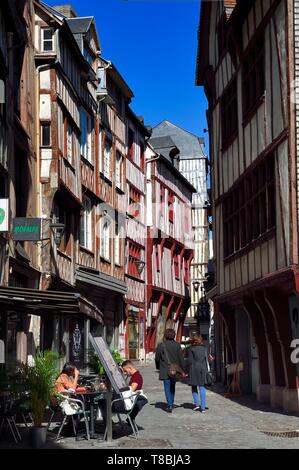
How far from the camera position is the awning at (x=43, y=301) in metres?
11.2

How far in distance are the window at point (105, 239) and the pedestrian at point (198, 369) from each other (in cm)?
1299

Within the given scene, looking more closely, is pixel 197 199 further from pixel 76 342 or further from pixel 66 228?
pixel 66 228

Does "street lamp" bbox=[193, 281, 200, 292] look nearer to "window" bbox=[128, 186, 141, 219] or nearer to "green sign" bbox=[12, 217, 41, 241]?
"window" bbox=[128, 186, 141, 219]

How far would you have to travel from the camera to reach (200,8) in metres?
23.1

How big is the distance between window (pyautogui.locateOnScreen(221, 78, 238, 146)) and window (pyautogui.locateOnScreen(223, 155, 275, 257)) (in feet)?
4.59

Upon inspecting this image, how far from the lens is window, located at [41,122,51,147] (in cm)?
2044

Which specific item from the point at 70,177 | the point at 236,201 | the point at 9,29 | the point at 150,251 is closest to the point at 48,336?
the point at 70,177

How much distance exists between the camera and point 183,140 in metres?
58.4

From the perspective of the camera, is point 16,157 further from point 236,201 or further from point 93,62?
point 93,62

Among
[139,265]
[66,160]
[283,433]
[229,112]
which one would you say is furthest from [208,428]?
[139,265]

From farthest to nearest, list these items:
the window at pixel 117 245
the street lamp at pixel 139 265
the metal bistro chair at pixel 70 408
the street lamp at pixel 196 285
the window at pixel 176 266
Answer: the street lamp at pixel 196 285 < the window at pixel 176 266 < the street lamp at pixel 139 265 < the window at pixel 117 245 < the metal bistro chair at pixel 70 408

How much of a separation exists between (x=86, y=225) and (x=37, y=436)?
16456mm

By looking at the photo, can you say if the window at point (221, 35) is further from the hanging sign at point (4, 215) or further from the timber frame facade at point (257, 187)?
the hanging sign at point (4, 215)

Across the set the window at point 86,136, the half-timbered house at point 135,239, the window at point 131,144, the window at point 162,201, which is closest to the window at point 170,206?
the window at point 162,201
